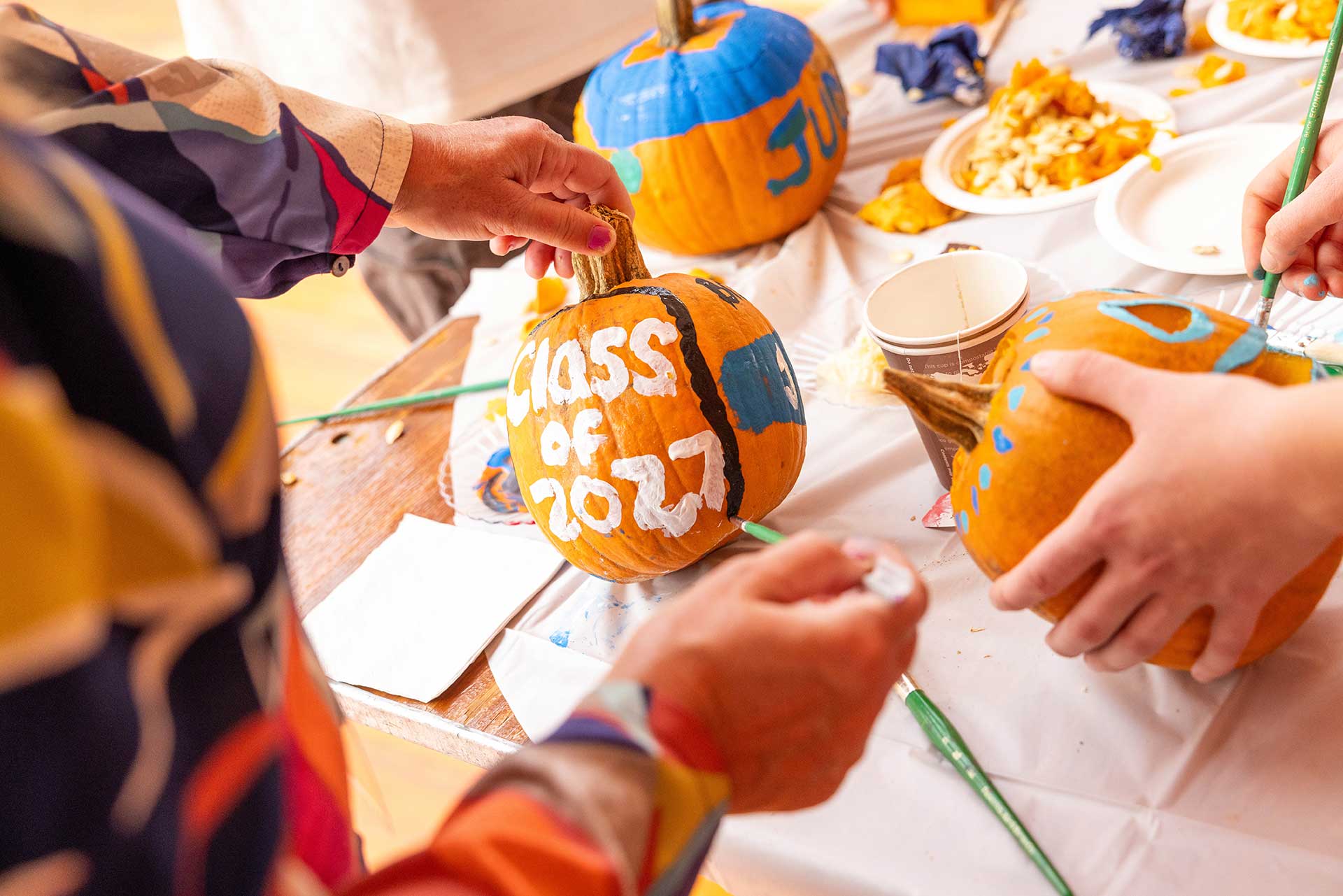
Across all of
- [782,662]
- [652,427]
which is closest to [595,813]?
[782,662]

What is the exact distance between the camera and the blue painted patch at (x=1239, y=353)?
623 millimetres

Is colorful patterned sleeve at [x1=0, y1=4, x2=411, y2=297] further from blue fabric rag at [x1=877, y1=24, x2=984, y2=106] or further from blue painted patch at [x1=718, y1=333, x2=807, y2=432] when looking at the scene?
blue fabric rag at [x1=877, y1=24, x2=984, y2=106]

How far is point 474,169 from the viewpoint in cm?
94

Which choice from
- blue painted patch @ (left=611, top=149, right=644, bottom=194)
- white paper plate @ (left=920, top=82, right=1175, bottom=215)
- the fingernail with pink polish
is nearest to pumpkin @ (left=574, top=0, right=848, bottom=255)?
blue painted patch @ (left=611, top=149, right=644, bottom=194)

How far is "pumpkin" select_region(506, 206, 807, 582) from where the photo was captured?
33.3 inches

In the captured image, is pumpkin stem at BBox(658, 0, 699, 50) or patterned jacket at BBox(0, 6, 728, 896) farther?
pumpkin stem at BBox(658, 0, 699, 50)

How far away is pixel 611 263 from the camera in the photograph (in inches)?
38.1

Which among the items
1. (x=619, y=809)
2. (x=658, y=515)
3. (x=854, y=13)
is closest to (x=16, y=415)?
(x=619, y=809)

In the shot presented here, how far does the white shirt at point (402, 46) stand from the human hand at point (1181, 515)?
1.32 m

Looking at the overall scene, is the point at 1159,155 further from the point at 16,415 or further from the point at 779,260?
the point at 16,415

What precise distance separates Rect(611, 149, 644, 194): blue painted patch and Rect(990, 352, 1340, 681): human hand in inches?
34.3

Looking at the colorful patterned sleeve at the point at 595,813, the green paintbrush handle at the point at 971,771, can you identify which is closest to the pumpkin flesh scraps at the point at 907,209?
the green paintbrush handle at the point at 971,771

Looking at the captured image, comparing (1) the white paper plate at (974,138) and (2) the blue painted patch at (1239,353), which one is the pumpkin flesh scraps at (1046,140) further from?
(2) the blue painted patch at (1239,353)

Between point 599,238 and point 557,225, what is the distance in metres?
0.04
